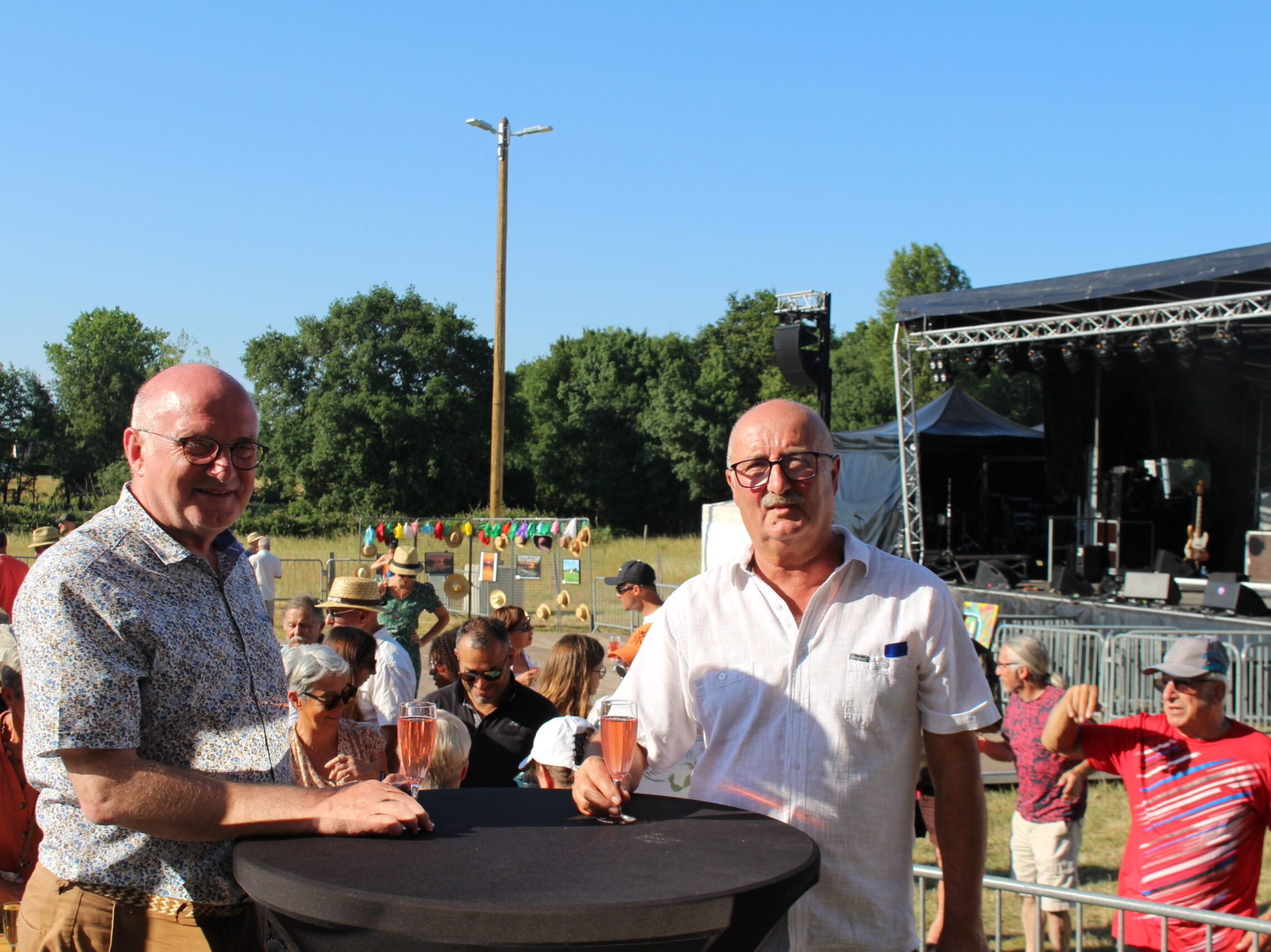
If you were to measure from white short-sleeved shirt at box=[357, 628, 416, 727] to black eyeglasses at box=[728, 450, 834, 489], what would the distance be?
3.15 metres

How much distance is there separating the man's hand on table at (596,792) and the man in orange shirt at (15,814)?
2.51m

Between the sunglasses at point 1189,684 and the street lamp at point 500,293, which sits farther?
the street lamp at point 500,293

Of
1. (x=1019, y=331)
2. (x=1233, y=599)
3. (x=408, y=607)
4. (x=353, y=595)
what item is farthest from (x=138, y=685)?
(x=1019, y=331)

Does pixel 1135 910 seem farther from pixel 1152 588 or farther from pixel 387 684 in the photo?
pixel 1152 588

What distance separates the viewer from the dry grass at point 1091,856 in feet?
17.9

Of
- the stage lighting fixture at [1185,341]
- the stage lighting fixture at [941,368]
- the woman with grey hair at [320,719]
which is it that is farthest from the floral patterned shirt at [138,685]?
the stage lighting fixture at [941,368]

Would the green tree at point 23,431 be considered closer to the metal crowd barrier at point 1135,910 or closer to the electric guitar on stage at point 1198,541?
the electric guitar on stage at point 1198,541

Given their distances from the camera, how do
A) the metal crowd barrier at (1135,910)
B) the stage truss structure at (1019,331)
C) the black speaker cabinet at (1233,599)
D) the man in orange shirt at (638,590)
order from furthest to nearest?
the stage truss structure at (1019,331), the black speaker cabinet at (1233,599), the man in orange shirt at (638,590), the metal crowd barrier at (1135,910)

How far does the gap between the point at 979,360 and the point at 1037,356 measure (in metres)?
0.96

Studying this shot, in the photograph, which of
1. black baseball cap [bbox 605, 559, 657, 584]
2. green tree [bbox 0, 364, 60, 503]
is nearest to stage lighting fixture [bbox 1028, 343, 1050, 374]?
black baseball cap [bbox 605, 559, 657, 584]

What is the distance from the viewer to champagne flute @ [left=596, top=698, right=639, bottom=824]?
6.64 ft

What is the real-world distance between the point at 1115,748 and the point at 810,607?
2.57 m

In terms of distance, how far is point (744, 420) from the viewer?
244 centimetres

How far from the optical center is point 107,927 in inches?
77.0
